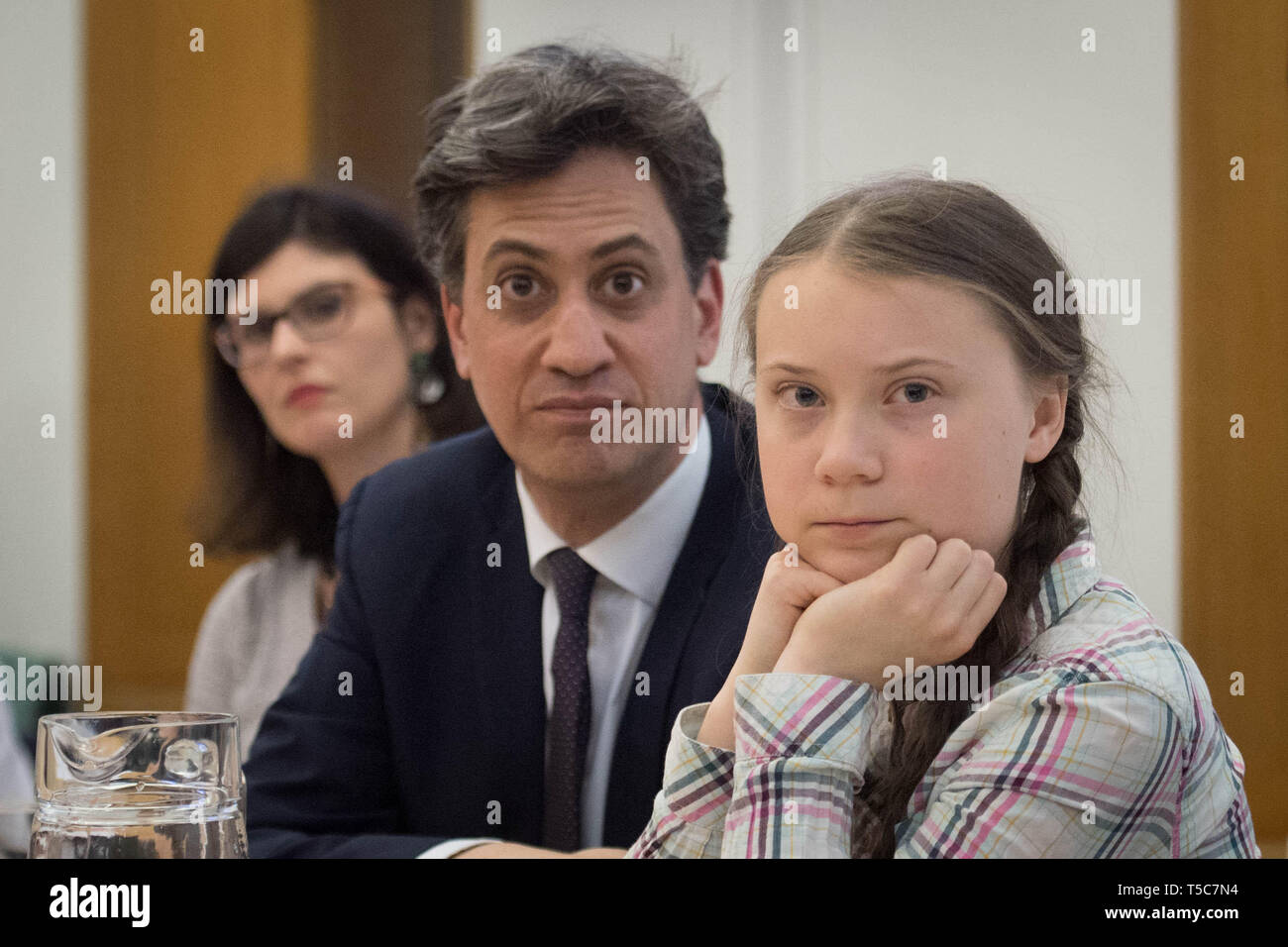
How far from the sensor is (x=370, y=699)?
Result: 4.77ft

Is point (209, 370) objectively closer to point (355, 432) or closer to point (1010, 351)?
point (355, 432)

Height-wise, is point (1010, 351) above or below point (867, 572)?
above

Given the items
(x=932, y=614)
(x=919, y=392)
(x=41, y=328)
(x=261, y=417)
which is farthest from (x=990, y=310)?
(x=41, y=328)

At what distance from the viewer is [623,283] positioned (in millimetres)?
1372

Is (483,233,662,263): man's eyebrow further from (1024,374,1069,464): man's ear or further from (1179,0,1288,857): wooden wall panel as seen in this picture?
(1179,0,1288,857): wooden wall panel

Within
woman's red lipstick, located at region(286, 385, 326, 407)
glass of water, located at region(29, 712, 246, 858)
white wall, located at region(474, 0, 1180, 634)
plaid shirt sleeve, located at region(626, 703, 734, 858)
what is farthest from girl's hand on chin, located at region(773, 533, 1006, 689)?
woman's red lipstick, located at region(286, 385, 326, 407)

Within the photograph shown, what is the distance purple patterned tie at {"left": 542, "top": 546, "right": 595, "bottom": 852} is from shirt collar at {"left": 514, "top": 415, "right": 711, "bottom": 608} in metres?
0.05

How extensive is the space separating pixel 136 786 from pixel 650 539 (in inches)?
22.6

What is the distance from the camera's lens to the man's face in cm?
137

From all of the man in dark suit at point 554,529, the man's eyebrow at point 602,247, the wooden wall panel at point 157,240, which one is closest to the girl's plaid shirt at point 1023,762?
the man in dark suit at point 554,529

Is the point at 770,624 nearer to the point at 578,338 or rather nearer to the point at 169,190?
the point at 578,338

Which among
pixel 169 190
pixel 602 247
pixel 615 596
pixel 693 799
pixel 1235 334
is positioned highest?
pixel 169 190
